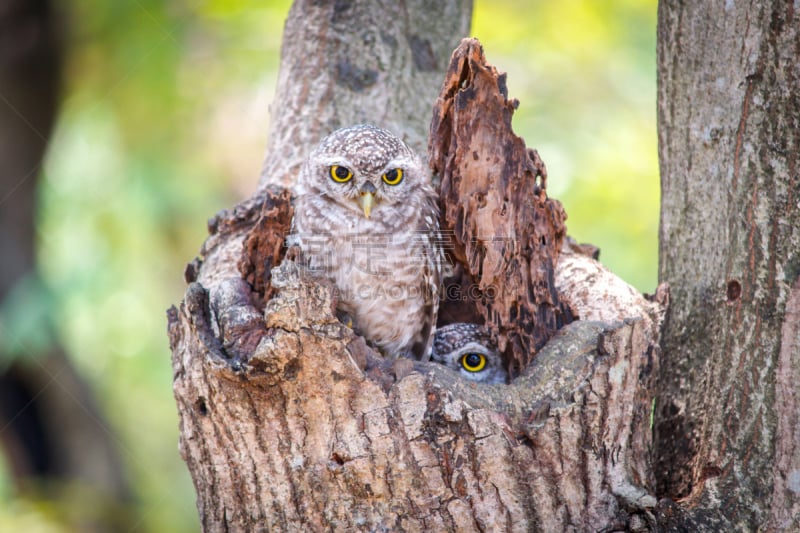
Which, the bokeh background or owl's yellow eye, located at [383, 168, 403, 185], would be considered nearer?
owl's yellow eye, located at [383, 168, 403, 185]

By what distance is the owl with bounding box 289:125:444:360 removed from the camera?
3.69 m

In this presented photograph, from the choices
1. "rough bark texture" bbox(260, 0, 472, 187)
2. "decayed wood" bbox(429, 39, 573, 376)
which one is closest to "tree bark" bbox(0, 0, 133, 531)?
"rough bark texture" bbox(260, 0, 472, 187)

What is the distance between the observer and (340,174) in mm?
3734

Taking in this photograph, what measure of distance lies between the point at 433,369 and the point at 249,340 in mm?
746

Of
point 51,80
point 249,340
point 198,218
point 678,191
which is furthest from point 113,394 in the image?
point 678,191

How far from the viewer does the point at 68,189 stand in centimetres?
740

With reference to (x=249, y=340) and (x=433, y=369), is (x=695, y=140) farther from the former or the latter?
(x=249, y=340)

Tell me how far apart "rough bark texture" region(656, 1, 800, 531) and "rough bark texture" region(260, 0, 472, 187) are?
73.4 inches

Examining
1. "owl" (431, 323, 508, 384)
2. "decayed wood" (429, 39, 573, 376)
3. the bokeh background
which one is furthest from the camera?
the bokeh background

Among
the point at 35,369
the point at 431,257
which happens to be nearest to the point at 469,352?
the point at 431,257

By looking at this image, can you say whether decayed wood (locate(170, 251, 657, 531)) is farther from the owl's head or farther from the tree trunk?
the owl's head

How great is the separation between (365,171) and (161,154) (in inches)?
153

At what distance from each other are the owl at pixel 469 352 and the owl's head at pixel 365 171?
860mm

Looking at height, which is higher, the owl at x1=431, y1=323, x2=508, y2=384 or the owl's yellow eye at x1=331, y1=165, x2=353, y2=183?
the owl's yellow eye at x1=331, y1=165, x2=353, y2=183
